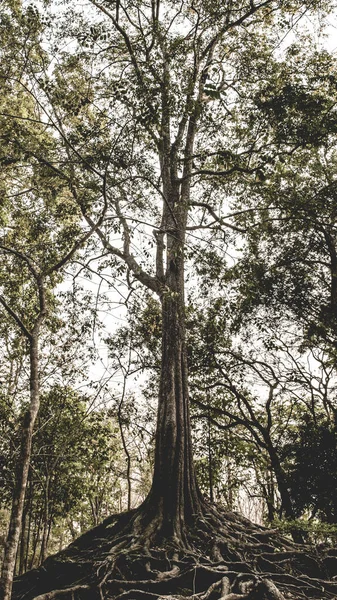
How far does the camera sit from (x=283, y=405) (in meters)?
12.3

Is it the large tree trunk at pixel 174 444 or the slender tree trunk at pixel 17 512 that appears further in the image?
the large tree trunk at pixel 174 444

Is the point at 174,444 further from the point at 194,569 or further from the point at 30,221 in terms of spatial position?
the point at 30,221

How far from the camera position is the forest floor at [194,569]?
3.77 metres

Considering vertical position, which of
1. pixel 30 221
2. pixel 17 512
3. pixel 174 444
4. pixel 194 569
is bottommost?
pixel 194 569

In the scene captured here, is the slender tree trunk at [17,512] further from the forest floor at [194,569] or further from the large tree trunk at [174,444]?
the large tree trunk at [174,444]

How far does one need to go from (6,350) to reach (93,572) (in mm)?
6425

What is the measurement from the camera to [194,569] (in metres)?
4.05

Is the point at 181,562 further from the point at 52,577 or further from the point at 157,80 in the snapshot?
the point at 157,80

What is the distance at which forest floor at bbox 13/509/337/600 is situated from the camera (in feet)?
12.4

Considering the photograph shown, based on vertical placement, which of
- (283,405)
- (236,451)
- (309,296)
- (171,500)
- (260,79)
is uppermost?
(260,79)

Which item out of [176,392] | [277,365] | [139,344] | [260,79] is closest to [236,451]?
[277,365]

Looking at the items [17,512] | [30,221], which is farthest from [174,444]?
[30,221]

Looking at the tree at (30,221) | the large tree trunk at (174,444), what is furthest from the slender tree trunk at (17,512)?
the large tree trunk at (174,444)

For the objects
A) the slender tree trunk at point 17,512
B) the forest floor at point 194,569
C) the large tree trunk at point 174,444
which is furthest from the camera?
the large tree trunk at point 174,444
